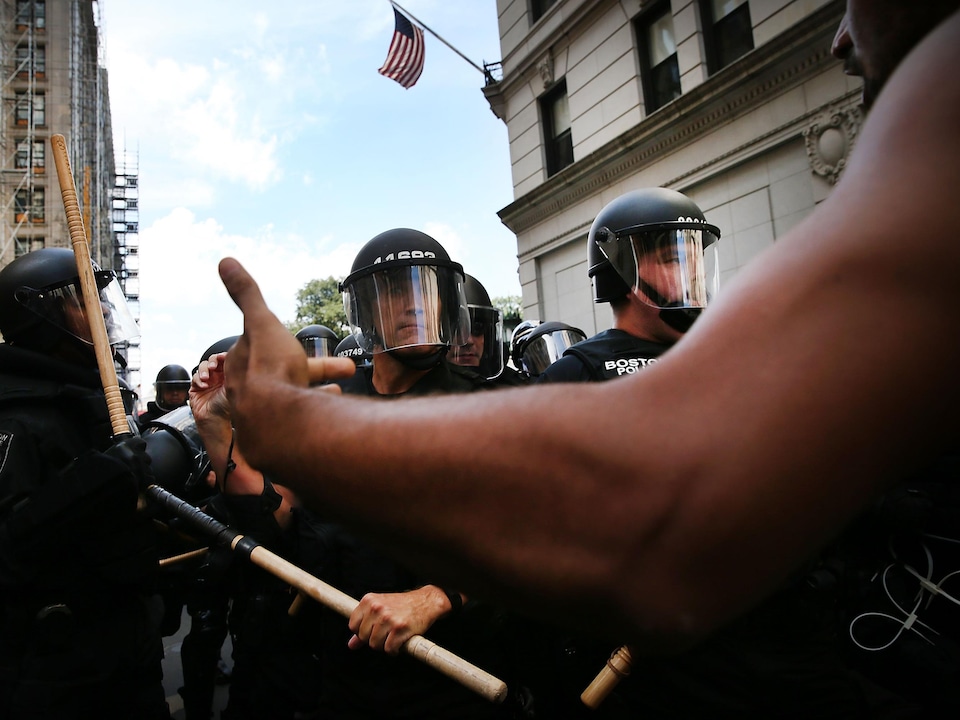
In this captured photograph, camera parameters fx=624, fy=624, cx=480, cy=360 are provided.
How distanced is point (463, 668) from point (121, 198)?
71.6m

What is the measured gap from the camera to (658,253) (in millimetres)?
2854

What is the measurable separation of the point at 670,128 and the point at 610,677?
10.4 metres

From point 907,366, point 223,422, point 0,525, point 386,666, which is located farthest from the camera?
point 223,422

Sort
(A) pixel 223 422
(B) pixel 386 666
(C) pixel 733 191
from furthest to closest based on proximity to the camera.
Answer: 1. (C) pixel 733 191
2. (A) pixel 223 422
3. (B) pixel 386 666

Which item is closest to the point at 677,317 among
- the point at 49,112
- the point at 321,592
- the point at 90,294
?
the point at 321,592

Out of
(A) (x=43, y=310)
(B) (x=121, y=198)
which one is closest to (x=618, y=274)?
(A) (x=43, y=310)

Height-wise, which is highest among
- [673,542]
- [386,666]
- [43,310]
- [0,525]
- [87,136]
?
[87,136]

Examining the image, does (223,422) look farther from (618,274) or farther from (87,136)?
(87,136)

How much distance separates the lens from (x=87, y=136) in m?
44.0

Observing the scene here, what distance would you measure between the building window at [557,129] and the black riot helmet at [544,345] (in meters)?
8.20

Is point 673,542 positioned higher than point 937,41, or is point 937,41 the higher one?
point 937,41

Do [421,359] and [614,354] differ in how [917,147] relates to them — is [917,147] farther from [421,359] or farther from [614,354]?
[421,359]

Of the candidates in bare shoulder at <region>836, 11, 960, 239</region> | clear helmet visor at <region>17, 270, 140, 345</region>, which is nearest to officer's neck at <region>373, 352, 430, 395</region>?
clear helmet visor at <region>17, 270, 140, 345</region>

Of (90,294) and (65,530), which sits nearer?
(65,530)
